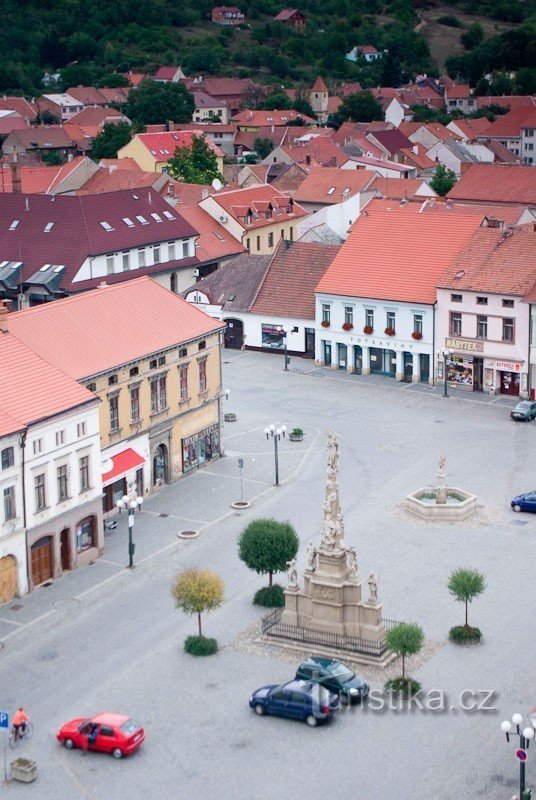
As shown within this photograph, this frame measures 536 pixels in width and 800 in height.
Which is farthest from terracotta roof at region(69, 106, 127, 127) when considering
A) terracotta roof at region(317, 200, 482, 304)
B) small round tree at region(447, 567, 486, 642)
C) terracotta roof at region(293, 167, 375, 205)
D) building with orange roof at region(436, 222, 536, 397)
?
small round tree at region(447, 567, 486, 642)

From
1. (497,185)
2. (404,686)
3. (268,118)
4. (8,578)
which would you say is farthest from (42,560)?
(268,118)

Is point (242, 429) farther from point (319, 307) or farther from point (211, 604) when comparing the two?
point (211, 604)

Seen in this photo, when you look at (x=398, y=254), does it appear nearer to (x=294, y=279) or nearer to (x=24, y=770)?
(x=294, y=279)

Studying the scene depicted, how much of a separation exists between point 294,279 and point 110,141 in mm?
78975

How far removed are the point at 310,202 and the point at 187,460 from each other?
190ft

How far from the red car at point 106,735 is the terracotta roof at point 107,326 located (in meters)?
16.5

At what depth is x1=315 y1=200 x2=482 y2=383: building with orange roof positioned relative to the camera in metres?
78.9

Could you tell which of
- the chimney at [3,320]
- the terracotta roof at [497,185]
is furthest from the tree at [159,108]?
the chimney at [3,320]

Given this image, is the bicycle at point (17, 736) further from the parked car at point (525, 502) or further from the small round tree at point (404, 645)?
the parked car at point (525, 502)

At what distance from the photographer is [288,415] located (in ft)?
238

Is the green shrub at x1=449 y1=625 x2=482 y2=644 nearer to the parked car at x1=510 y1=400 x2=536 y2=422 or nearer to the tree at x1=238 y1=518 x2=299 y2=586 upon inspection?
the tree at x1=238 y1=518 x2=299 y2=586

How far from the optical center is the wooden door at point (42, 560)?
166 ft

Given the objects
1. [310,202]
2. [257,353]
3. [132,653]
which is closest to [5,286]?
[257,353]

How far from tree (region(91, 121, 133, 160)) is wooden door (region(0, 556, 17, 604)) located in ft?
375
